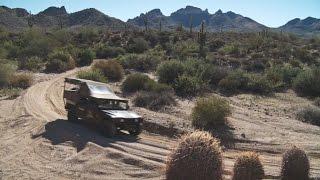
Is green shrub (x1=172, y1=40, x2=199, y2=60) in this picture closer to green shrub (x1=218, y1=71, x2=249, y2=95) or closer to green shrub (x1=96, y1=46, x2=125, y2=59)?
green shrub (x1=96, y1=46, x2=125, y2=59)

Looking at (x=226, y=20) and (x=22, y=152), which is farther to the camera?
(x=226, y=20)

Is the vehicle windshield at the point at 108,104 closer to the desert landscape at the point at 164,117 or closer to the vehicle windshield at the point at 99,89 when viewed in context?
the vehicle windshield at the point at 99,89

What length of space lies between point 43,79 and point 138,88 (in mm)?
9299

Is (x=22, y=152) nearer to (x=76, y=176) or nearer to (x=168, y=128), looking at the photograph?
(x=76, y=176)

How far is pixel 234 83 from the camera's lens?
100.0ft

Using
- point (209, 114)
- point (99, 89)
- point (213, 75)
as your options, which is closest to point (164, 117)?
point (209, 114)

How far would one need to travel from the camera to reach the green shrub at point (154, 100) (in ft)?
80.7

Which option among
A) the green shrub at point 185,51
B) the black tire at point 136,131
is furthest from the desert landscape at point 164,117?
the black tire at point 136,131

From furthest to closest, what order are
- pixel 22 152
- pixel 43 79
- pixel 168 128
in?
pixel 43 79, pixel 168 128, pixel 22 152

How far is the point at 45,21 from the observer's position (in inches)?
4847

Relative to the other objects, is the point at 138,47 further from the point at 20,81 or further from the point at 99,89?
the point at 99,89

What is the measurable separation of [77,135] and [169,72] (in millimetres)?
14273

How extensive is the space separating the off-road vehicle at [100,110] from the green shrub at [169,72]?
1047cm

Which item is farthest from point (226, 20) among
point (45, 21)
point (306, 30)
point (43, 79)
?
point (43, 79)
